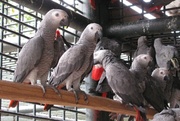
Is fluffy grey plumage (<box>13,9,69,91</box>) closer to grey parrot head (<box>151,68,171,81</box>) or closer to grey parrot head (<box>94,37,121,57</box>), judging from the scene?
grey parrot head (<box>94,37,121,57</box>)

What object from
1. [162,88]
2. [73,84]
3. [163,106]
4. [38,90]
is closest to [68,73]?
[73,84]

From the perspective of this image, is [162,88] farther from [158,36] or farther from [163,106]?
[158,36]

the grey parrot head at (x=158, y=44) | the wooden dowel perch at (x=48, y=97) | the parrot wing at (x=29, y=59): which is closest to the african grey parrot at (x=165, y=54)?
the grey parrot head at (x=158, y=44)

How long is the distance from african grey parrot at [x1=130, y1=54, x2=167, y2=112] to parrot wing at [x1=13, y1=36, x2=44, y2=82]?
0.67 metres

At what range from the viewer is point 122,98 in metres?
1.72

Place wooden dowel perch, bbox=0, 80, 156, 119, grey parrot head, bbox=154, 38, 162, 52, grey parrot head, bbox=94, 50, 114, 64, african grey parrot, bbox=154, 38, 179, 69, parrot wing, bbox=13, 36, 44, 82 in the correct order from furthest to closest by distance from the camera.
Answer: grey parrot head, bbox=154, 38, 162, 52 → african grey parrot, bbox=154, 38, 179, 69 → grey parrot head, bbox=94, 50, 114, 64 → parrot wing, bbox=13, 36, 44, 82 → wooden dowel perch, bbox=0, 80, 156, 119

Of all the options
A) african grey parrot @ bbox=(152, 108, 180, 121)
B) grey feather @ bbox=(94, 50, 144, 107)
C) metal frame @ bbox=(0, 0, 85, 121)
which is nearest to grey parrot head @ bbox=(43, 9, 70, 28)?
metal frame @ bbox=(0, 0, 85, 121)

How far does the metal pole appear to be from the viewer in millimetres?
2102

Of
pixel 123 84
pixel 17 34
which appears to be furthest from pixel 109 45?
pixel 17 34

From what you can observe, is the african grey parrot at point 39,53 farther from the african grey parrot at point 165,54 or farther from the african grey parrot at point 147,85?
the african grey parrot at point 165,54

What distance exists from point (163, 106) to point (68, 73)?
2.26ft

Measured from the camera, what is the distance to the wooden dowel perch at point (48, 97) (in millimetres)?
1162

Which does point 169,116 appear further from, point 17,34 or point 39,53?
point 17,34

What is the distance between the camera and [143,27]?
2188 millimetres
